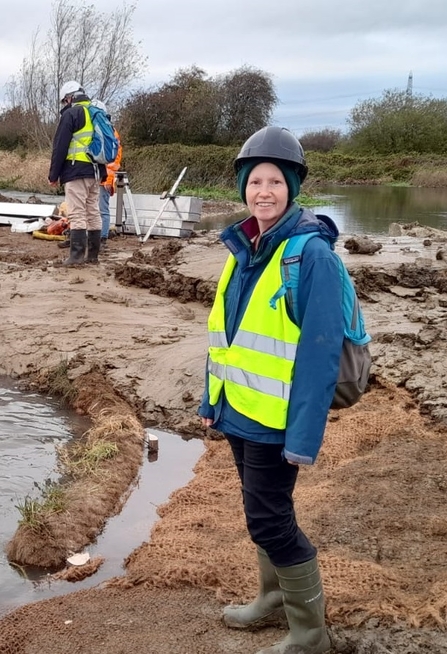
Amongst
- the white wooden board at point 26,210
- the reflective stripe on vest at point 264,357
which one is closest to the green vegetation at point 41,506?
the reflective stripe on vest at point 264,357

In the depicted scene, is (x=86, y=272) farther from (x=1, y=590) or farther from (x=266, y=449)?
(x=266, y=449)

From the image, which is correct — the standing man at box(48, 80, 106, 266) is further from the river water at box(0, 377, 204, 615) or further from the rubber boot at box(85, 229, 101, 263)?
the river water at box(0, 377, 204, 615)

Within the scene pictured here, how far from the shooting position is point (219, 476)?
197 inches

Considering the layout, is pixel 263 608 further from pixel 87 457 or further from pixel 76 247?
pixel 76 247

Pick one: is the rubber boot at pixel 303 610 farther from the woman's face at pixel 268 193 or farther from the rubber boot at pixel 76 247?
the rubber boot at pixel 76 247

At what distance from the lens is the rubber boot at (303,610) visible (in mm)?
2859

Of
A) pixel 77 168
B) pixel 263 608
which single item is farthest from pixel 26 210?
pixel 263 608

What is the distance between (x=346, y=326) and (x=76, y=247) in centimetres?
790

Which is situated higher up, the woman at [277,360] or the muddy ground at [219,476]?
the woman at [277,360]

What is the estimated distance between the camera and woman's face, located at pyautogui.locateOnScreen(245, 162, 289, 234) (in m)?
2.75

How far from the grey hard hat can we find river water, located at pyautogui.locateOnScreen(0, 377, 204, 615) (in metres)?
2.44

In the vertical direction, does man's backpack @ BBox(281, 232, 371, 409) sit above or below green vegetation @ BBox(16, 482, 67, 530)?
above

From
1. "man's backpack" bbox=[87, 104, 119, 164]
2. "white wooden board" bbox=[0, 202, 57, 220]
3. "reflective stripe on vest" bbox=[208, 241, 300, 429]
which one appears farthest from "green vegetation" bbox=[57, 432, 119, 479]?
"white wooden board" bbox=[0, 202, 57, 220]

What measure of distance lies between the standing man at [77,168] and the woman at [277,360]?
7.18 metres
